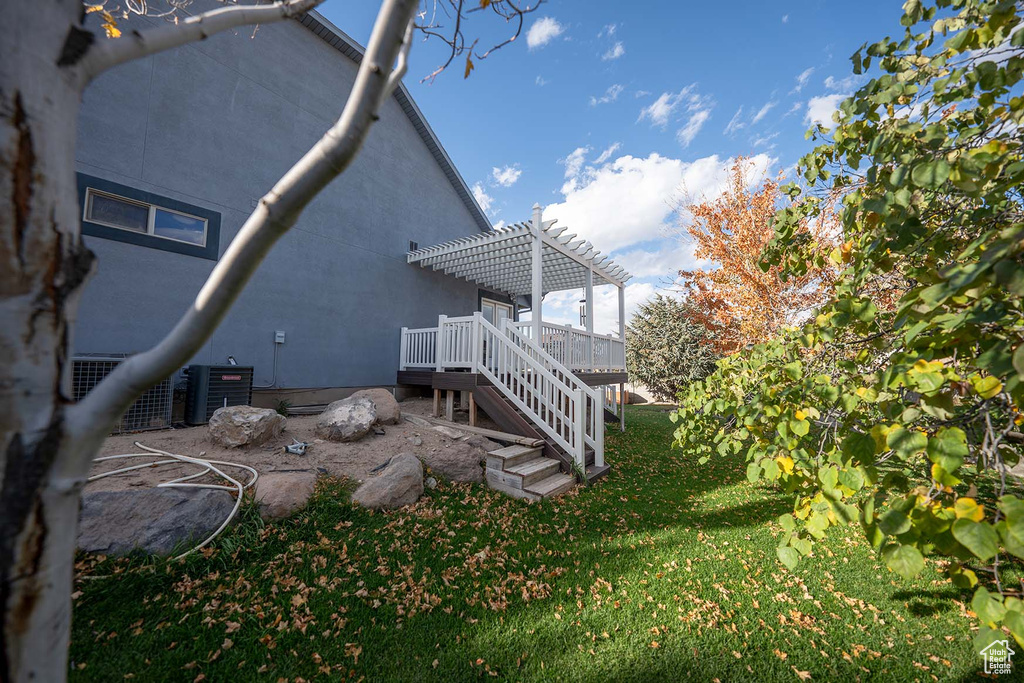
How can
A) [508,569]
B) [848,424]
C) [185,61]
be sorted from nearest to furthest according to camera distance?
[848,424] < [508,569] < [185,61]

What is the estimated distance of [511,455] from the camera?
5148 mm

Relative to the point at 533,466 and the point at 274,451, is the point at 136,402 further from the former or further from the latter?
the point at 533,466

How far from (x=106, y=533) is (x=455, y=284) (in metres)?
8.85

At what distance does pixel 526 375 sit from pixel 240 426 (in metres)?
3.95

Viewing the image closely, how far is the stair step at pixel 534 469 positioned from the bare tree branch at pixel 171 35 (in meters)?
4.59

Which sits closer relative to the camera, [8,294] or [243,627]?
[8,294]

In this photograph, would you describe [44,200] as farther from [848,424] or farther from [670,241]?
[670,241]

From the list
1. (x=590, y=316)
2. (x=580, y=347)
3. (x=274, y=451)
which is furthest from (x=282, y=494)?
(x=590, y=316)

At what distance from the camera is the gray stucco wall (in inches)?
219

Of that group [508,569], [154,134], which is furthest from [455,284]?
[508,569]

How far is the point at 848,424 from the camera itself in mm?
1854

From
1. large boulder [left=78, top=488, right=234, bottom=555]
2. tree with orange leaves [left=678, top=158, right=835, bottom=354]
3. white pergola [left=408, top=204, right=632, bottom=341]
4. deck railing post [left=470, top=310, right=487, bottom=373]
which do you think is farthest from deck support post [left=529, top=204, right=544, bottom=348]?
tree with orange leaves [left=678, top=158, right=835, bottom=354]

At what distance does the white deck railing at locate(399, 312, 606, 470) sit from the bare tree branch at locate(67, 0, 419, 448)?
4.91 metres

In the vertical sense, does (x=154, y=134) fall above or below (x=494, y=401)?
above
